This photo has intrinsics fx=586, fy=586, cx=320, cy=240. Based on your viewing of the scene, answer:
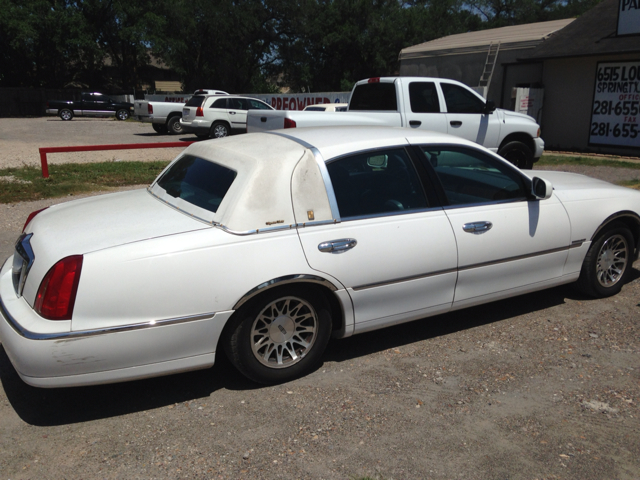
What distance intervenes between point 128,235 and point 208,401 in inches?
44.8

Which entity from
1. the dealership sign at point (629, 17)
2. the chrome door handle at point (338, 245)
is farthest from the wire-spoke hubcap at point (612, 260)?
the dealership sign at point (629, 17)

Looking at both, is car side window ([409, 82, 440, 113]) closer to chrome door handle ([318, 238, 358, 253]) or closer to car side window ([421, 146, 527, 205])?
car side window ([421, 146, 527, 205])

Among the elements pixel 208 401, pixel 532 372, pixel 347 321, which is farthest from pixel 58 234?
pixel 532 372

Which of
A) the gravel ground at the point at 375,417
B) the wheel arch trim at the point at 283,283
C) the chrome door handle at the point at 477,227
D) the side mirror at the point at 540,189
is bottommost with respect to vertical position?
the gravel ground at the point at 375,417

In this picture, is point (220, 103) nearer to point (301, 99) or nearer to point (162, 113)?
point (162, 113)

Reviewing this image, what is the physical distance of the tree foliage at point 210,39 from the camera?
4231 cm

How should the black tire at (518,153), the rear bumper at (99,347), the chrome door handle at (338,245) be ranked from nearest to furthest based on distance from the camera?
the rear bumper at (99,347) → the chrome door handle at (338,245) → the black tire at (518,153)

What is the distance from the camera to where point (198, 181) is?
4129 millimetres

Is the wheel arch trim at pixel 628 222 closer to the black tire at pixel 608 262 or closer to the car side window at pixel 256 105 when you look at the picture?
the black tire at pixel 608 262

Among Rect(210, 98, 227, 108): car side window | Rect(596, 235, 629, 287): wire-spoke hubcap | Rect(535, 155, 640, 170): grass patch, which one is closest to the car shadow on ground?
Rect(596, 235, 629, 287): wire-spoke hubcap

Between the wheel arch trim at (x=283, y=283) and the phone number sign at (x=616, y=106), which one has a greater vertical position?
the phone number sign at (x=616, y=106)

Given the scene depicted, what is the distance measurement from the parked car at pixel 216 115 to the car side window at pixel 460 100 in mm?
11096

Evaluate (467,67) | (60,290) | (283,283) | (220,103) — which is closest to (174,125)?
(220,103)

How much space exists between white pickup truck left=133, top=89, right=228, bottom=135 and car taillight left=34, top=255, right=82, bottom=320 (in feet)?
68.4
